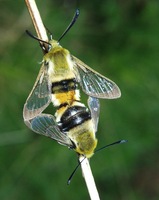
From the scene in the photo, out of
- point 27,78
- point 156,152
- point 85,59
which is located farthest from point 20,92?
point 156,152

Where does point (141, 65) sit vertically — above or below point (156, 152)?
above

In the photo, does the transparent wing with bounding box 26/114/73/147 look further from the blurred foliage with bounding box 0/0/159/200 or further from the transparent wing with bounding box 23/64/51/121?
the blurred foliage with bounding box 0/0/159/200

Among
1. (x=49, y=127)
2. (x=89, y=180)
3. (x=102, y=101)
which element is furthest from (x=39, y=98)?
(x=102, y=101)

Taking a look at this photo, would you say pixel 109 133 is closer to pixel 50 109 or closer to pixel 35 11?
pixel 50 109

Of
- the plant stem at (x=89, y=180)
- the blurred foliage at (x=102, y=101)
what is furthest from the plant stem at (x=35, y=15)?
the blurred foliage at (x=102, y=101)

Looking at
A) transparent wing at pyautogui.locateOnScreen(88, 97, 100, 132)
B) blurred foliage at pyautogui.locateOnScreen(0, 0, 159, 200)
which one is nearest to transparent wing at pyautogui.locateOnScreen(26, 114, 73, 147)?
transparent wing at pyautogui.locateOnScreen(88, 97, 100, 132)

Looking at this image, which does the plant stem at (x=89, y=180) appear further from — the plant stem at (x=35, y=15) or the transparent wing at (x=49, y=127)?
the plant stem at (x=35, y=15)
